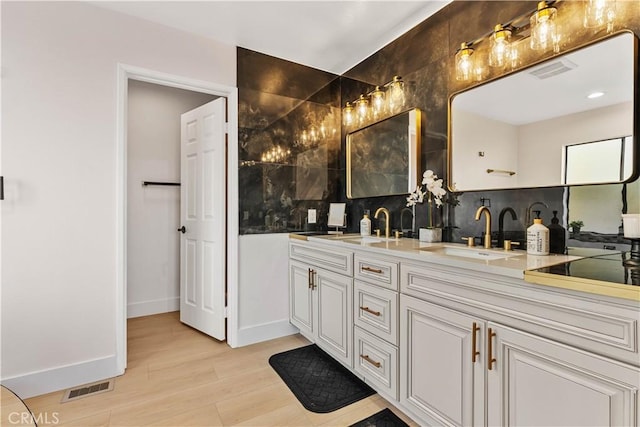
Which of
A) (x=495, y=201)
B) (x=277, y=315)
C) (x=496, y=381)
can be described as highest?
(x=495, y=201)

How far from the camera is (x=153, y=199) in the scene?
131 inches

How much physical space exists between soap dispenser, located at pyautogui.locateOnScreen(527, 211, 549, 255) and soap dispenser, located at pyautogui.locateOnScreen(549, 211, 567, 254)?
0.08 meters

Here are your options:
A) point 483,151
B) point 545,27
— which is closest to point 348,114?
point 483,151

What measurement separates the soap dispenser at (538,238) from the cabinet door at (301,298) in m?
1.43

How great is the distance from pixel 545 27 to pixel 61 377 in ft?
11.1

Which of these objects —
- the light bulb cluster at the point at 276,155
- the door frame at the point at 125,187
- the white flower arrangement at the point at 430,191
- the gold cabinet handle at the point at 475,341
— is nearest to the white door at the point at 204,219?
the door frame at the point at 125,187

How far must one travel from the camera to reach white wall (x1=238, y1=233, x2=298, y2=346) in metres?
2.57

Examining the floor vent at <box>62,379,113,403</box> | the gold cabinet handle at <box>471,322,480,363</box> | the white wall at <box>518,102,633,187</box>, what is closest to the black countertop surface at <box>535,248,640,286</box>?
the gold cabinet handle at <box>471,322,480,363</box>

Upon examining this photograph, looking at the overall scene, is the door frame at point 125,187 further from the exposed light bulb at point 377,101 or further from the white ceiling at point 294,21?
the exposed light bulb at point 377,101

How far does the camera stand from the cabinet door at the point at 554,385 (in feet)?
2.84

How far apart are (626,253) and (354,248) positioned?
1224mm

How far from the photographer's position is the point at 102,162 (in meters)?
2.07

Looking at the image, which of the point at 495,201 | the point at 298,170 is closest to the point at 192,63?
the point at 298,170

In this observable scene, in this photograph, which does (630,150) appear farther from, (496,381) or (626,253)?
(496,381)
